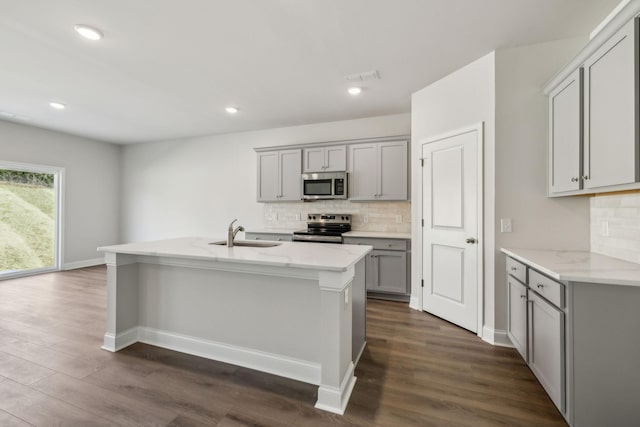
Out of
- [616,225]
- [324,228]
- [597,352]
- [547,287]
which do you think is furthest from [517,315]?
[324,228]

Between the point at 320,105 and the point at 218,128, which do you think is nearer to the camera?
the point at 320,105

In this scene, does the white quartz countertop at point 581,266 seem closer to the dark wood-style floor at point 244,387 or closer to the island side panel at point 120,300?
the dark wood-style floor at point 244,387

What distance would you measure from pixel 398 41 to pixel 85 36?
9.05ft

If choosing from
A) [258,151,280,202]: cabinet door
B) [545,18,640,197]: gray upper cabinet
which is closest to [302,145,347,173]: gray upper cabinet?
[258,151,280,202]: cabinet door

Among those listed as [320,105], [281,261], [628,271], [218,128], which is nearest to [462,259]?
[628,271]

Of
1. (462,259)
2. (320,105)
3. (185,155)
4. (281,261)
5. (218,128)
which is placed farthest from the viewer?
(185,155)

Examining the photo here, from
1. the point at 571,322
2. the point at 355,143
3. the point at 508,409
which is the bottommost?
the point at 508,409

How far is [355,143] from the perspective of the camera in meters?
4.46

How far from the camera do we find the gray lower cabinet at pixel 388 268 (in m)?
3.88

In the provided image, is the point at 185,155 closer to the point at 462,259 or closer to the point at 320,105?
the point at 320,105

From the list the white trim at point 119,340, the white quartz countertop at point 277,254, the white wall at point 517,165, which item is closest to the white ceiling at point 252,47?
the white wall at point 517,165

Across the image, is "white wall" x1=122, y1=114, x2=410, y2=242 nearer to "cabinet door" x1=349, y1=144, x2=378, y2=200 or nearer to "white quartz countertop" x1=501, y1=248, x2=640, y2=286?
"cabinet door" x1=349, y1=144, x2=378, y2=200

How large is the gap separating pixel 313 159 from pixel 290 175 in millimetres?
488

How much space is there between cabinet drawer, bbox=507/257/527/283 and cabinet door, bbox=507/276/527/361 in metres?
0.05
